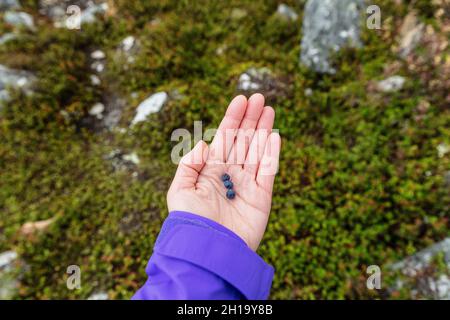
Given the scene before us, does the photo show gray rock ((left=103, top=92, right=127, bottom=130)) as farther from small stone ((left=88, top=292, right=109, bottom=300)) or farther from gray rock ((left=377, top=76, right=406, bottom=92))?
gray rock ((left=377, top=76, right=406, bottom=92))

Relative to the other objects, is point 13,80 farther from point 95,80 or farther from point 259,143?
point 259,143

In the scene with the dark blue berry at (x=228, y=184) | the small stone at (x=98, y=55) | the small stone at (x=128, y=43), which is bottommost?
the dark blue berry at (x=228, y=184)

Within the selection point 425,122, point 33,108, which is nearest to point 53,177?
point 33,108

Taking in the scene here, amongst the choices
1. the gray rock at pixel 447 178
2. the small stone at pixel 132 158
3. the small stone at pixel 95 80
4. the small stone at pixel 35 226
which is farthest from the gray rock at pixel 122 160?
the gray rock at pixel 447 178

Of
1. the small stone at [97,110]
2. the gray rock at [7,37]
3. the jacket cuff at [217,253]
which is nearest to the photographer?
the jacket cuff at [217,253]

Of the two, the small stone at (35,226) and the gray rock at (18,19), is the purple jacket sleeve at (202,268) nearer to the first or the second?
the small stone at (35,226)

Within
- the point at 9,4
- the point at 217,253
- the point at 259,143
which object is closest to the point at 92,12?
the point at 9,4
